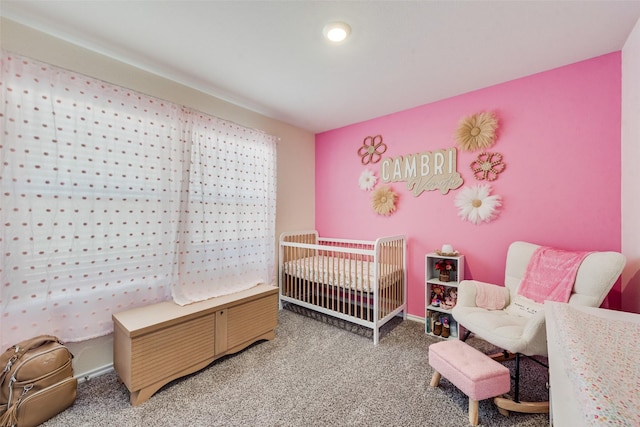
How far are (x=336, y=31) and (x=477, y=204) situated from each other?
194cm

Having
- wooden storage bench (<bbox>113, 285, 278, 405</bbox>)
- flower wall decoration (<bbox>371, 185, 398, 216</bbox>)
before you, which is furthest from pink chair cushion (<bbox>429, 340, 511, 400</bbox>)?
flower wall decoration (<bbox>371, 185, 398, 216</bbox>)

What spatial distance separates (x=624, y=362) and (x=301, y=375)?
5.52 feet

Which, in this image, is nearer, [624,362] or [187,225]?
[624,362]

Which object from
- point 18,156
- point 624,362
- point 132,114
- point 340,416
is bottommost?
point 340,416

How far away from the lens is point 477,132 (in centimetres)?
237

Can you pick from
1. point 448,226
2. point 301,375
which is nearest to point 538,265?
point 448,226

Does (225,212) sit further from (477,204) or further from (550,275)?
(550,275)

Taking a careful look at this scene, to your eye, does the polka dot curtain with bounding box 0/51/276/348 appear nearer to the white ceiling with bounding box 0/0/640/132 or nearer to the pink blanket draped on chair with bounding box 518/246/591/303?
the white ceiling with bounding box 0/0/640/132

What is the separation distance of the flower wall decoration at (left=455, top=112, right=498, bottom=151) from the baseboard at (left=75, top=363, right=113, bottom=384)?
3.54 m

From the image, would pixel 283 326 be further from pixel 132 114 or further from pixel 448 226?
pixel 132 114

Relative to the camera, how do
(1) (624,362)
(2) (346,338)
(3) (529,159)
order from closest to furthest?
(1) (624,362) → (3) (529,159) → (2) (346,338)

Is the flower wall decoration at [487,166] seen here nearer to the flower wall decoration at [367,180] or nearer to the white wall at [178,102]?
the flower wall decoration at [367,180]

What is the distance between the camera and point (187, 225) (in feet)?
7.09

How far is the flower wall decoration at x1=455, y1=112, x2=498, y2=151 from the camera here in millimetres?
2291
